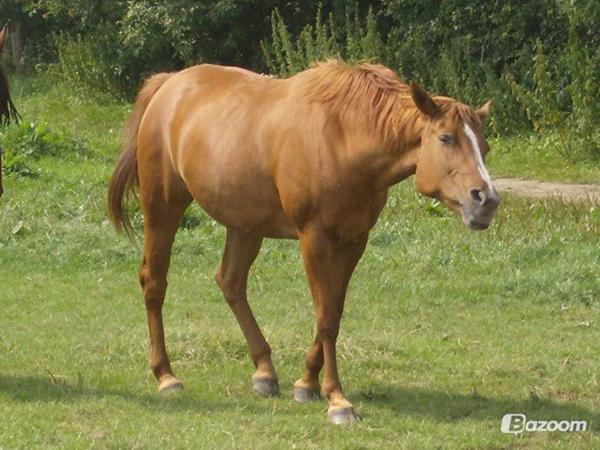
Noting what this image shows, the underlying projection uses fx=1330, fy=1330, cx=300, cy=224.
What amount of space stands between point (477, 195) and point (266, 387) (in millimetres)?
1821

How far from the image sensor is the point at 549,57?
18.9 meters

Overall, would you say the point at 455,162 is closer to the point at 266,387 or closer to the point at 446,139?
the point at 446,139

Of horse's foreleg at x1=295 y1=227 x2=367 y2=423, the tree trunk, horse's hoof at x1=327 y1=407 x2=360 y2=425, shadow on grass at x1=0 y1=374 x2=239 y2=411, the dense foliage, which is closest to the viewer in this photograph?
horse's hoof at x1=327 y1=407 x2=360 y2=425

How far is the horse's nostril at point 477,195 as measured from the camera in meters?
6.29

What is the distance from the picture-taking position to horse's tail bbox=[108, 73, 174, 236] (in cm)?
816

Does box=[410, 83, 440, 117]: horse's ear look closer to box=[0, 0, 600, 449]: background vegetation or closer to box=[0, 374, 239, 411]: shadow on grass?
box=[0, 0, 600, 449]: background vegetation

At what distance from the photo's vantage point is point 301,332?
8.90m

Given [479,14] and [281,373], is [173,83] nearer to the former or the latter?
[281,373]

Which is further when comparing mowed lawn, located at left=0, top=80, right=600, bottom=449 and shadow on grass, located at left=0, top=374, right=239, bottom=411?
shadow on grass, located at left=0, top=374, right=239, bottom=411

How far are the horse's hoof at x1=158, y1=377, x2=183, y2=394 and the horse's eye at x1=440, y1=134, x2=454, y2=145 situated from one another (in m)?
2.16

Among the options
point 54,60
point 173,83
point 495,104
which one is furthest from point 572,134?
point 54,60

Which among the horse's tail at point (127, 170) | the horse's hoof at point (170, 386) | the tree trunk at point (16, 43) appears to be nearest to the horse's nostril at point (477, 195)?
the horse's hoof at point (170, 386)

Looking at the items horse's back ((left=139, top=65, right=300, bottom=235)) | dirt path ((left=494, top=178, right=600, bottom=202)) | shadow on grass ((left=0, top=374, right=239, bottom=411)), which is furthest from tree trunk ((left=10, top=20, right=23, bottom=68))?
shadow on grass ((left=0, top=374, right=239, bottom=411))

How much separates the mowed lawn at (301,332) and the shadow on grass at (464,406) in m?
0.02
